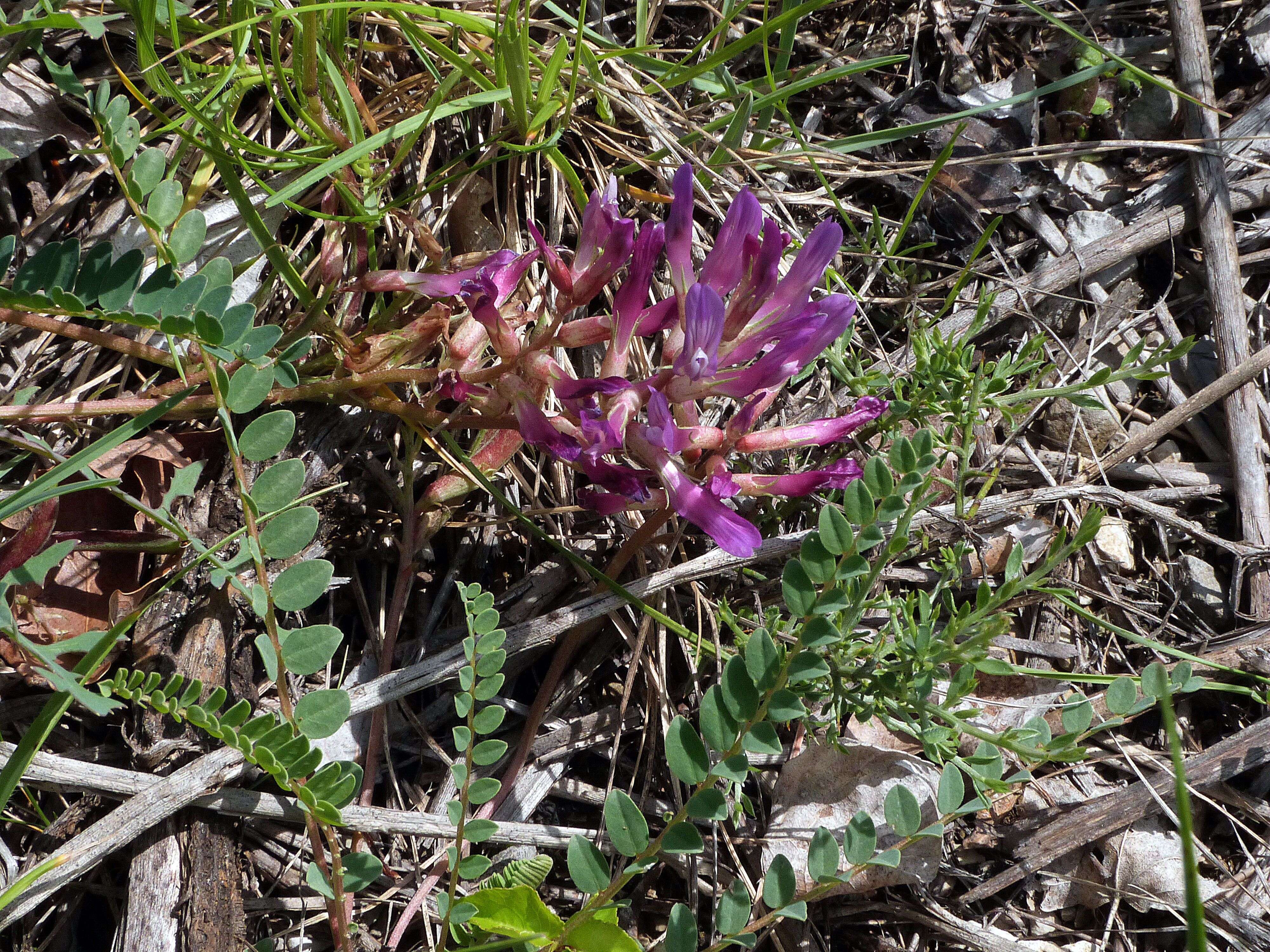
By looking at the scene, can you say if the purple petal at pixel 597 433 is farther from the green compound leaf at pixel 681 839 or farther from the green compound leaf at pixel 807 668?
the green compound leaf at pixel 681 839

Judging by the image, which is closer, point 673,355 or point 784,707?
point 784,707

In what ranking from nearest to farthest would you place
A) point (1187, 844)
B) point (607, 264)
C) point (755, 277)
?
point (1187, 844) < point (755, 277) < point (607, 264)

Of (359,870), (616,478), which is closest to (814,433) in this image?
(616,478)

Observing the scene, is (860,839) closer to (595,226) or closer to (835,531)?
(835,531)

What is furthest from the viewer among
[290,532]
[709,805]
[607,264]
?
[607,264]

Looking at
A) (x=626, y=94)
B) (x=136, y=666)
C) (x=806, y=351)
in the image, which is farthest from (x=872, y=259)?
(x=136, y=666)

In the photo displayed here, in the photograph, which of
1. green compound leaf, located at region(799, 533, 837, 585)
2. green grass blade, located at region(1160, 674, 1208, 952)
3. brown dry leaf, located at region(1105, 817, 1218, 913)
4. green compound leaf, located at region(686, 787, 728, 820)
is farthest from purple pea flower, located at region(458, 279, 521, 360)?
brown dry leaf, located at region(1105, 817, 1218, 913)

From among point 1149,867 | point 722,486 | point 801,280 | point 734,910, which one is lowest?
point 1149,867
